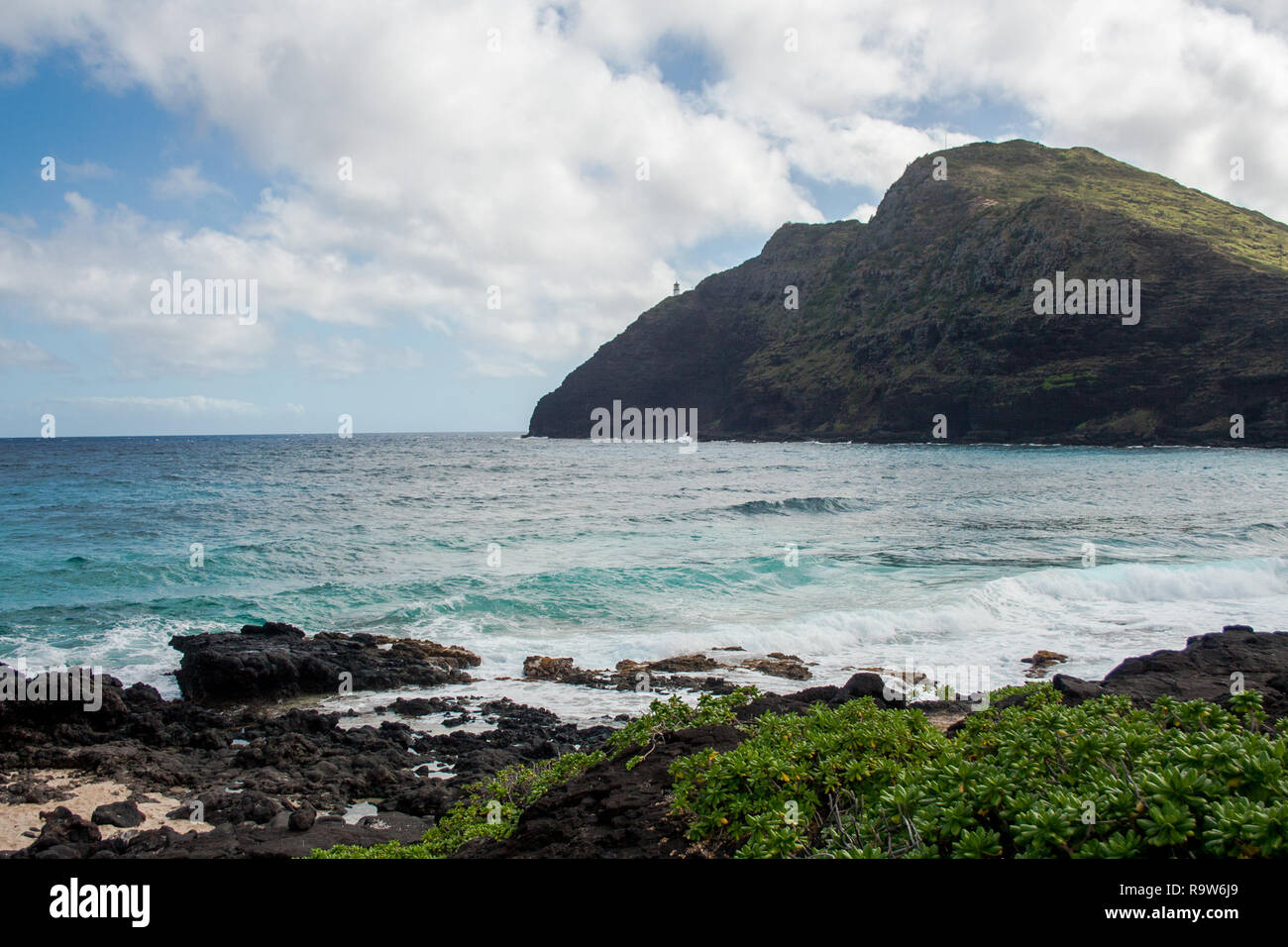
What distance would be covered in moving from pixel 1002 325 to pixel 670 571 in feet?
283

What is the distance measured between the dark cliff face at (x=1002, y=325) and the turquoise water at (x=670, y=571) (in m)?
46.1

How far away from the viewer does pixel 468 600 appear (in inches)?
A: 711

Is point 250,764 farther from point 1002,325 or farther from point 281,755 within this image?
point 1002,325

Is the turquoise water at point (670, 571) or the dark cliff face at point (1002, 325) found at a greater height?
the dark cliff face at point (1002, 325)

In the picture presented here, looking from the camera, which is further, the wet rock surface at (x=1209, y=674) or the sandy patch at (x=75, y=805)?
the wet rock surface at (x=1209, y=674)

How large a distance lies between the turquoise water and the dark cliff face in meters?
46.1

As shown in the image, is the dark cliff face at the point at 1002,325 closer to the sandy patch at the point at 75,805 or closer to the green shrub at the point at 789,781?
the green shrub at the point at 789,781

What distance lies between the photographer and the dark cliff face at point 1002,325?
79.4 m

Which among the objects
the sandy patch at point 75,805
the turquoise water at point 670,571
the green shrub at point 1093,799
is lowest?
the sandy patch at point 75,805

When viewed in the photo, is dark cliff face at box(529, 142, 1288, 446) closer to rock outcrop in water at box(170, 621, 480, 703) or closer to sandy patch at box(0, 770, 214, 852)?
rock outcrop in water at box(170, 621, 480, 703)

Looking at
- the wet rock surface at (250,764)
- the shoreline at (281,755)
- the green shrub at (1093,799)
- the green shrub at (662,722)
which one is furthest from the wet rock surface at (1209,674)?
the wet rock surface at (250,764)

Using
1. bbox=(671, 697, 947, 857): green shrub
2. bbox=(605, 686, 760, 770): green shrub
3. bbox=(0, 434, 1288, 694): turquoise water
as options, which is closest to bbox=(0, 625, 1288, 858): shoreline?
bbox=(605, 686, 760, 770): green shrub
